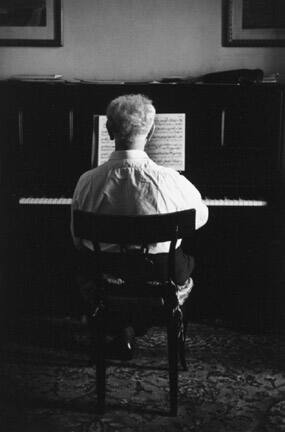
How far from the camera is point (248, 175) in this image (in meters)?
3.43

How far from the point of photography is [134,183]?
2379 millimetres

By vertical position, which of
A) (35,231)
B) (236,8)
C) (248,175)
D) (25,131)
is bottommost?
(35,231)

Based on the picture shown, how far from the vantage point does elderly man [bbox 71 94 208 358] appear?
2377 mm

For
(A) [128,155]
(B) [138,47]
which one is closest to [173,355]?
(A) [128,155]

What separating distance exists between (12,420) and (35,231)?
120 centimetres

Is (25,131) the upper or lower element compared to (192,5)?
lower

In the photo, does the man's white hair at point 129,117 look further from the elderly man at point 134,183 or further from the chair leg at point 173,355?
the chair leg at point 173,355

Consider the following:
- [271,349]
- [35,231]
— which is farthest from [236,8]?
[271,349]

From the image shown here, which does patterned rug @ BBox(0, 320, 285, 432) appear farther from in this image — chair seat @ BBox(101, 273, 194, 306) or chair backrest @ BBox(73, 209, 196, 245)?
chair backrest @ BBox(73, 209, 196, 245)

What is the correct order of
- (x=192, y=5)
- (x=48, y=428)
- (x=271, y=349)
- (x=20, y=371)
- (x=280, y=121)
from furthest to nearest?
(x=192, y=5) < (x=280, y=121) < (x=271, y=349) < (x=20, y=371) < (x=48, y=428)

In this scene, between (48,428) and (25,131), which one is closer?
(48,428)

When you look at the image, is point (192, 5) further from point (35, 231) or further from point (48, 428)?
point (48, 428)

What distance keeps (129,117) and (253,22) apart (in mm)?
1827

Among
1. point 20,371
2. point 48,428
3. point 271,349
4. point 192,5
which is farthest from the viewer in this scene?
point 192,5
